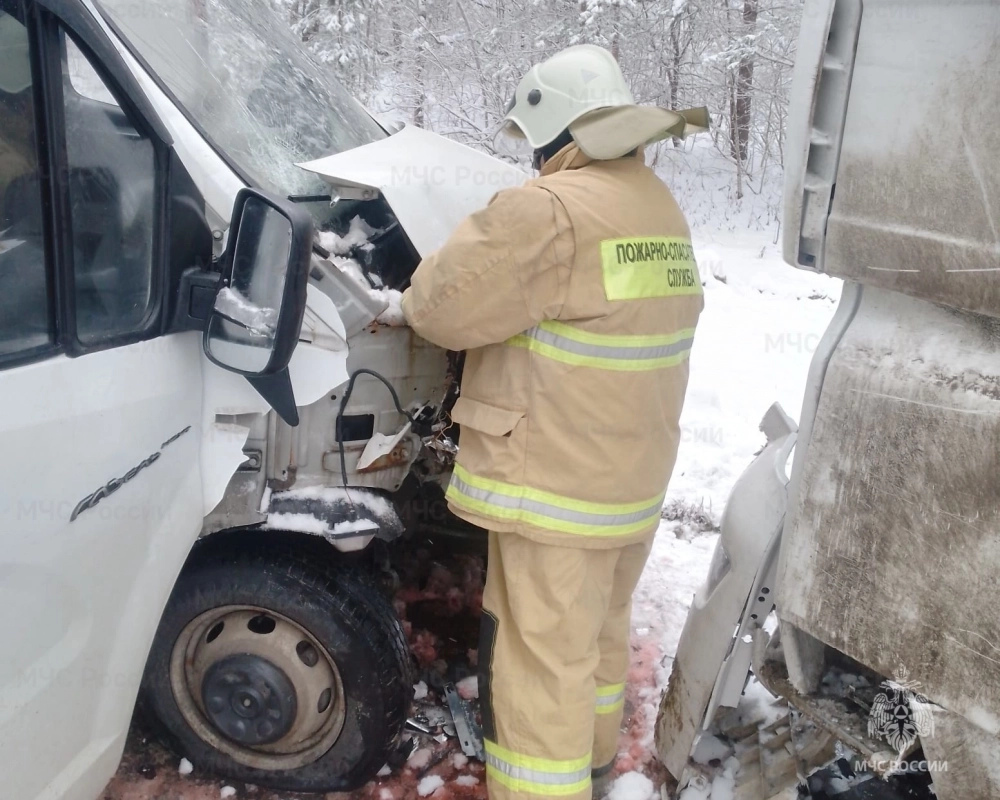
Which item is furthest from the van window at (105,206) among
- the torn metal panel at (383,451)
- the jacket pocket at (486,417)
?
the jacket pocket at (486,417)

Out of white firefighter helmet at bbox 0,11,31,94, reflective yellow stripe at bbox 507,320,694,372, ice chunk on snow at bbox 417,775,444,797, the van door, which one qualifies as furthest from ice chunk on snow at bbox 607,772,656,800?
white firefighter helmet at bbox 0,11,31,94

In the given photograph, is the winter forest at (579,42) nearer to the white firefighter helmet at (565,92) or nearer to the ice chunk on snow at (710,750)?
the white firefighter helmet at (565,92)

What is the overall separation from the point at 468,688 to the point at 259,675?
972 millimetres

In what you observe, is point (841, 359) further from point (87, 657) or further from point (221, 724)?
point (221, 724)

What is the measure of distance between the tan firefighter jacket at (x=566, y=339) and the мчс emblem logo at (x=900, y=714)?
2.34ft

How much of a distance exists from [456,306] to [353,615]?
92 centimetres

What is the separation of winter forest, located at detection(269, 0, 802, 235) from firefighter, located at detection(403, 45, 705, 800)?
1063cm

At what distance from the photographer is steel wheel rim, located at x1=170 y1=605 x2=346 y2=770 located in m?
2.21

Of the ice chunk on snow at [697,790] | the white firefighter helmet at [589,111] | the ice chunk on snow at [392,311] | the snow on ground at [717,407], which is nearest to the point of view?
the white firefighter helmet at [589,111]

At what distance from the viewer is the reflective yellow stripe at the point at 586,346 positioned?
2.01 metres

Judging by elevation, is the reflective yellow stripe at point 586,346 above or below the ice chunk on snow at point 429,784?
above

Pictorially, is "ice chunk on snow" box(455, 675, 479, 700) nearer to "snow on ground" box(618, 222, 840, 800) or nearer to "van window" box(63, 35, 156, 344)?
"snow on ground" box(618, 222, 840, 800)

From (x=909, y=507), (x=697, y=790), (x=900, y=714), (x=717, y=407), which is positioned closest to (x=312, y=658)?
(x=697, y=790)

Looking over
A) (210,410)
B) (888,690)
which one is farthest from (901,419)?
(210,410)
